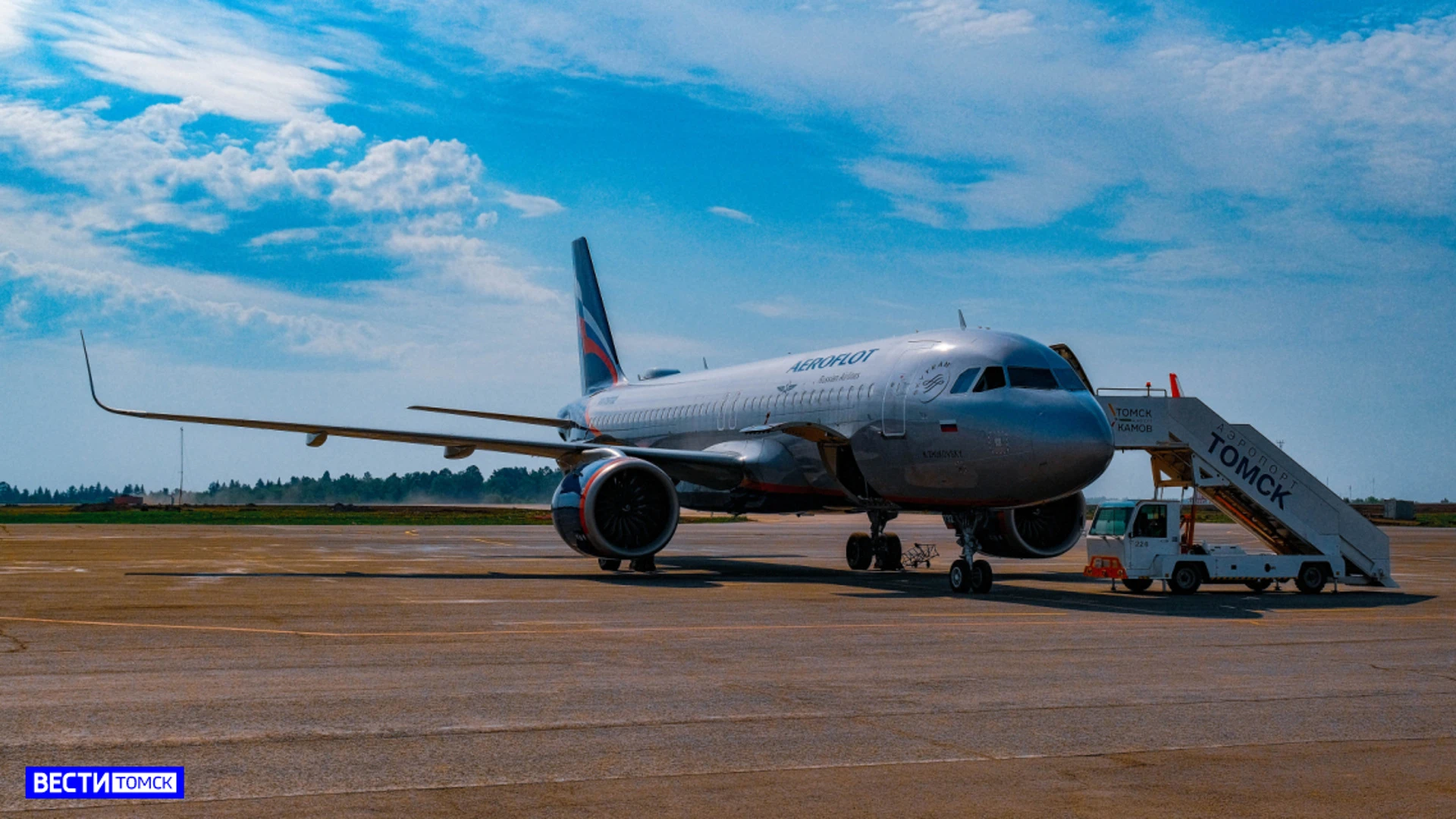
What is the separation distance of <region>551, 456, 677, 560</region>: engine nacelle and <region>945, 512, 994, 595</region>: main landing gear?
5.76m

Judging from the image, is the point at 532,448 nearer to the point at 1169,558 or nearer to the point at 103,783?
the point at 1169,558

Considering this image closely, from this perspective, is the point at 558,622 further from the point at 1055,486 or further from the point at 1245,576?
the point at 1245,576

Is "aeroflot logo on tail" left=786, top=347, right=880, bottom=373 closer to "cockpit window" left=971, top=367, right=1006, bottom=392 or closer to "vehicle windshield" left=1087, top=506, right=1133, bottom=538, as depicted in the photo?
"cockpit window" left=971, top=367, right=1006, bottom=392

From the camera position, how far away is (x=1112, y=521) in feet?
78.4

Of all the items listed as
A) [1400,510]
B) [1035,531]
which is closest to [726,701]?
[1035,531]

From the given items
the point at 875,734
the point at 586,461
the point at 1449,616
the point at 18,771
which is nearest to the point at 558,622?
the point at 875,734

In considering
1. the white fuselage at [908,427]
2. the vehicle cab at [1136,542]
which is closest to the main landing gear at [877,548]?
the white fuselage at [908,427]

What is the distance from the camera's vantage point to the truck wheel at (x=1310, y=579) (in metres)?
23.7

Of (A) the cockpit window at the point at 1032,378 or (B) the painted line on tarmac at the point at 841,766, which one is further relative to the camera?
(A) the cockpit window at the point at 1032,378

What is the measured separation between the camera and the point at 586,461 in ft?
104

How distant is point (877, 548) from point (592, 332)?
16510 mm

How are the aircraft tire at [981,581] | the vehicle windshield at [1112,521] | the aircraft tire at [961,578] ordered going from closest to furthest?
the aircraft tire at [981,581]
the aircraft tire at [961,578]
the vehicle windshield at [1112,521]

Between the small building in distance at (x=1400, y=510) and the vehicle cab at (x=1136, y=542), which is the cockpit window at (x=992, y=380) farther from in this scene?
the small building in distance at (x=1400, y=510)

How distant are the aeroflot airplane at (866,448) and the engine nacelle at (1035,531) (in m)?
0.03
